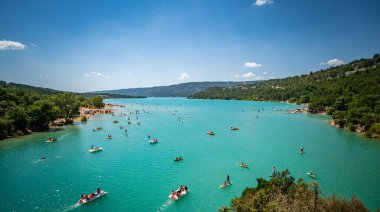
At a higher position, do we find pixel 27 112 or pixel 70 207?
pixel 27 112

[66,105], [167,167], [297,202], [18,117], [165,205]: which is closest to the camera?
[297,202]

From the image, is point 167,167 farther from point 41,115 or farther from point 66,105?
point 66,105

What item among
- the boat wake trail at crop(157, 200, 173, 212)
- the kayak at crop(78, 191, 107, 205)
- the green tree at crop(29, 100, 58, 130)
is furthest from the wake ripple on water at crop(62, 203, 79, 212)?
the green tree at crop(29, 100, 58, 130)

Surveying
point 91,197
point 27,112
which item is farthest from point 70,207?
point 27,112

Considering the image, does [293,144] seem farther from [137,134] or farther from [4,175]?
[4,175]

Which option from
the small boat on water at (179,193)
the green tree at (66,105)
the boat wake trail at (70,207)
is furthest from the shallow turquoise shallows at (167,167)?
the green tree at (66,105)

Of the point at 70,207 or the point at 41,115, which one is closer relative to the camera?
A: the point at 70,207

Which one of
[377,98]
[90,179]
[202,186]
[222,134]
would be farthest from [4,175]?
[377,98]
